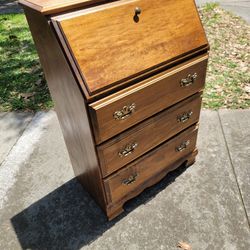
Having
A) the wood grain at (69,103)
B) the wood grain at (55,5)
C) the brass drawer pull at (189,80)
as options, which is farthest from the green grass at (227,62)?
the wood grain at (55,5)

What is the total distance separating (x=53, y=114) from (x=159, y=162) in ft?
6.21

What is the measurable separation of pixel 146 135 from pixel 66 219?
44.3 inches

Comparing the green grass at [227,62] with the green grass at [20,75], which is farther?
the green grass at [20,75]

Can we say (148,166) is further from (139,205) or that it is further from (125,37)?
(125,37)

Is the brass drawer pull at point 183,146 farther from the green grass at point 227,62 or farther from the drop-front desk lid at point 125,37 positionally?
the green grass at point 227,62

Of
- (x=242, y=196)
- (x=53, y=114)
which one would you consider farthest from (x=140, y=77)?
(x=53, y=114)

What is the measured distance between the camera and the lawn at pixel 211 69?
4.05 metres

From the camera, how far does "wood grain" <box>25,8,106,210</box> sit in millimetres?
1827

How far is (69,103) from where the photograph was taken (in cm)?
209

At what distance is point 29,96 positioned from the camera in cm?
430

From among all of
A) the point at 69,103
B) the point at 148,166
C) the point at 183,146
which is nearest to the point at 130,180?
the point at 148,166

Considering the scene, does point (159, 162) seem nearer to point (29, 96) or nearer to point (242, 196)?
point (242, 196)

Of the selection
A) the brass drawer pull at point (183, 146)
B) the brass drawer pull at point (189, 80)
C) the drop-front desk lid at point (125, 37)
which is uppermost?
the drop-front desk lid at point (125, 37)

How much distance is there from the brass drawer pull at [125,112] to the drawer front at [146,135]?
0.17 meters
